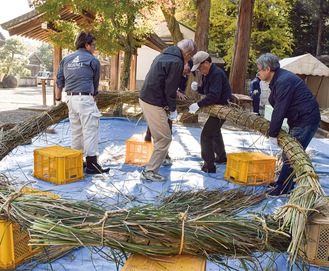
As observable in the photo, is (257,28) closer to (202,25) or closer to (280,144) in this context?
(202,25)

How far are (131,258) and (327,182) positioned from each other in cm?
343

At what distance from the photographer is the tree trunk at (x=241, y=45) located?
846 cm

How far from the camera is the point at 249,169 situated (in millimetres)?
4254

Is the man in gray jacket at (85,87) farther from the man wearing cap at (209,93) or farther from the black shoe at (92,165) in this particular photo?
the man wearing cap at (209,93)

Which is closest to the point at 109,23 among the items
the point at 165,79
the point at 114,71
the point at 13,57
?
the point at 114,71

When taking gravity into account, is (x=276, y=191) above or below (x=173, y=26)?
below

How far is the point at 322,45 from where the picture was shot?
21.0 m

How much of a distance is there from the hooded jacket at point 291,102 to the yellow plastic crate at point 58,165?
2.01 meters

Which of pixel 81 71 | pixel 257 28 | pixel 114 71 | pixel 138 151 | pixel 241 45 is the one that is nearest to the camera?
pixel 81 71

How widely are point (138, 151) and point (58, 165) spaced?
1.26 m

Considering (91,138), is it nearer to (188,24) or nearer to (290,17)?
(188,24)

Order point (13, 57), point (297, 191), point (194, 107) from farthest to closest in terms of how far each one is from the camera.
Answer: point (13, 57) < point (194, 107) < point (297, 191)

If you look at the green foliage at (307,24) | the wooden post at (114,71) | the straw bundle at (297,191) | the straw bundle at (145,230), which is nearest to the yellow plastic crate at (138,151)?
the straw bundle at (297,191)

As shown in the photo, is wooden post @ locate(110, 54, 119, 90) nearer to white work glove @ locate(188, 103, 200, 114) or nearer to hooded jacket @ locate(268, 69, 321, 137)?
white work glove @ locate(188, 103, 200, 114)
